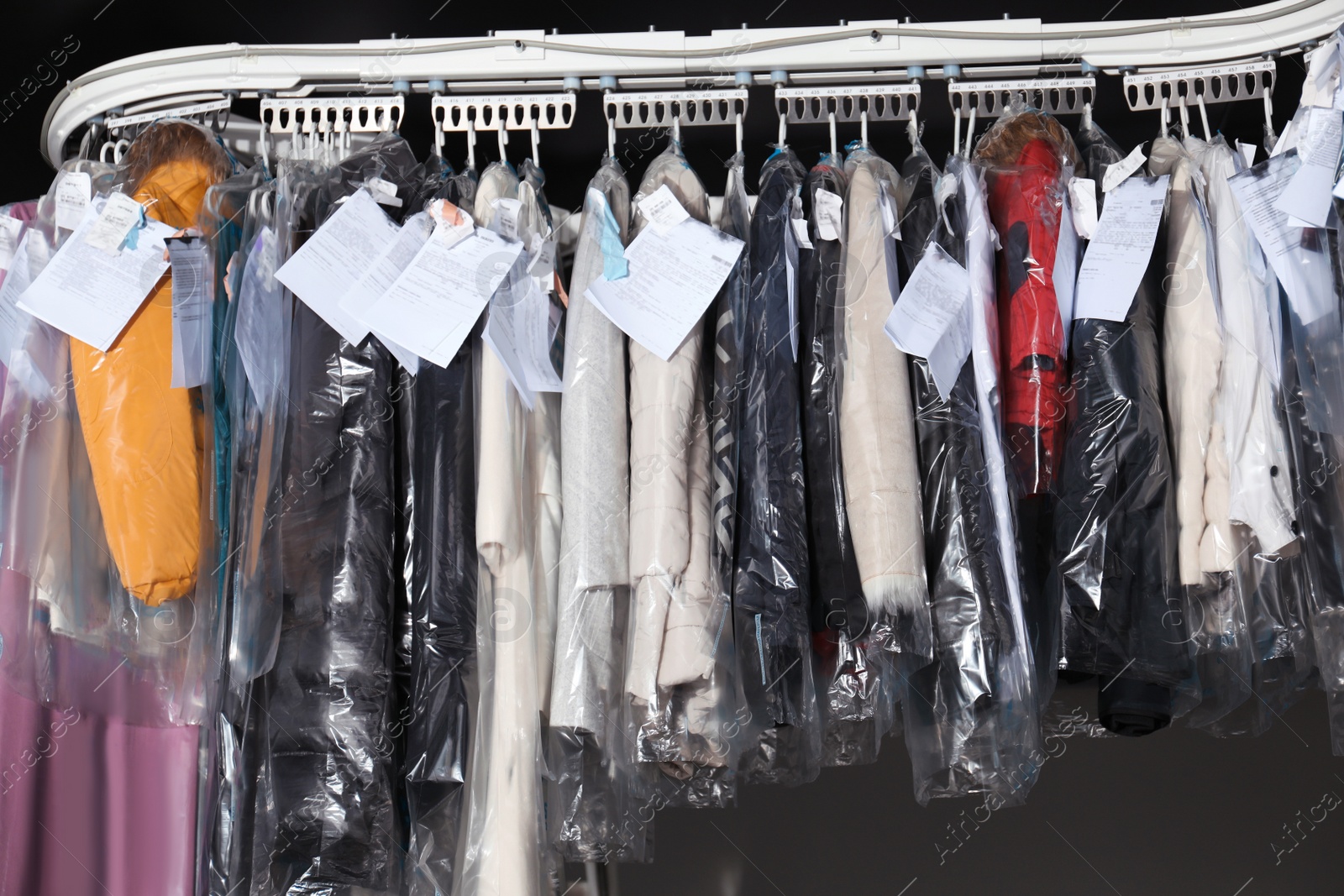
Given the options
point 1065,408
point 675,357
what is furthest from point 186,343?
point 1065,408

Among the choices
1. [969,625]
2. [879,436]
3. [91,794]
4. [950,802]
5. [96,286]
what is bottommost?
[950,802]

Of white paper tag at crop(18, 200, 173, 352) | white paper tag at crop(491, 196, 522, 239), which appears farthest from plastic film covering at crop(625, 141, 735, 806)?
white paper tag at crop(18, 200, 173, 352)

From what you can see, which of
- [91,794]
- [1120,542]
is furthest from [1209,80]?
[91,794]

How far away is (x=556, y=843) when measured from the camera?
1380 mm

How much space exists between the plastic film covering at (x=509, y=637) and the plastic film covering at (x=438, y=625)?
0.02 meters

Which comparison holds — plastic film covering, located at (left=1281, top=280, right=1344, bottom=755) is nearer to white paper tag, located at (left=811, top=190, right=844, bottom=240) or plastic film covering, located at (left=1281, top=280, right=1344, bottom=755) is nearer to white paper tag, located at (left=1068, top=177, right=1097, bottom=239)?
white paper tag, located at (left=1068, top=177, right=1097, bottom=239)

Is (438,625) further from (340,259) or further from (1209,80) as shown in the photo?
(1209,80)

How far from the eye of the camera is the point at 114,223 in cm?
149

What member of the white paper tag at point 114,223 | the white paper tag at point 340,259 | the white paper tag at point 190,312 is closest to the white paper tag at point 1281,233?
the white paper tag at point 340,259

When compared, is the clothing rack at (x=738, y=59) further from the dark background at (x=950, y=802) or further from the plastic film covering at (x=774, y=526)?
the dark background at (x=950, y=802)

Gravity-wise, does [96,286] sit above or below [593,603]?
above

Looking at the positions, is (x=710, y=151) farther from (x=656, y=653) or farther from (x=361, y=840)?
(x=361, y=840)

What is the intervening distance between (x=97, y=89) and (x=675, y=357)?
1.07 meters

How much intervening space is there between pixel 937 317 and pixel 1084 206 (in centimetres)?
31
